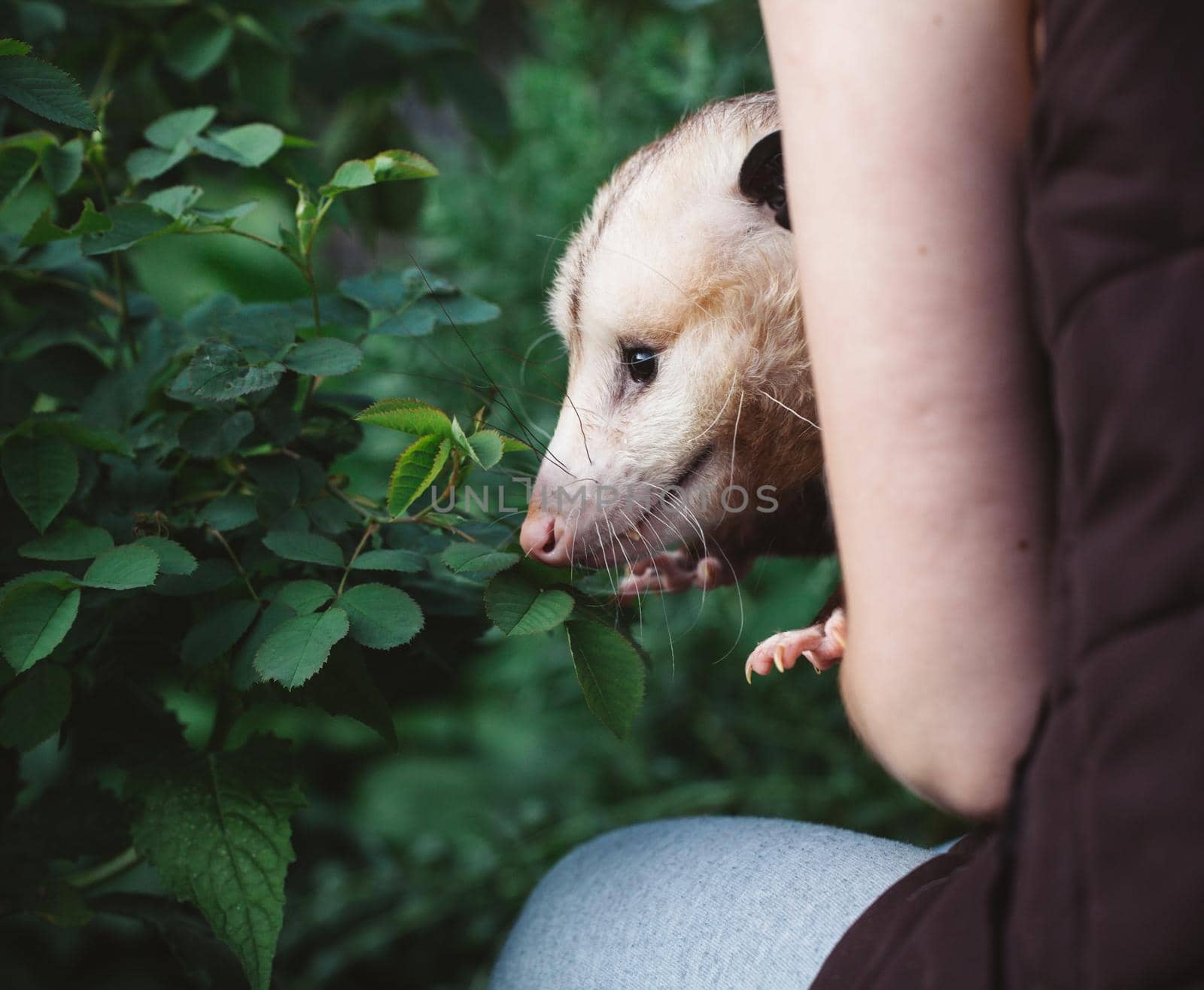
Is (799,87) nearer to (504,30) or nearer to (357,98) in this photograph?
(357,98)

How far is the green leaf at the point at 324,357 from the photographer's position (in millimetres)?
700

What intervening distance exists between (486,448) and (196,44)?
2.07 ft

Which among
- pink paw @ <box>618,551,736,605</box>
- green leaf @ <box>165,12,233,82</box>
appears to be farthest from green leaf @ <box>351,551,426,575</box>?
green leaf @ <box>165,12,233,82</box>

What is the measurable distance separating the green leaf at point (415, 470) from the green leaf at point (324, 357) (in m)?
0.09

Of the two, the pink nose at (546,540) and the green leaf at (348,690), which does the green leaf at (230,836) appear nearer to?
the green leaf at (348,690)

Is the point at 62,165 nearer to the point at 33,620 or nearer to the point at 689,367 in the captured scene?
the point at 33,620

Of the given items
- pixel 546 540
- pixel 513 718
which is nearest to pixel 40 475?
pixel 546 540

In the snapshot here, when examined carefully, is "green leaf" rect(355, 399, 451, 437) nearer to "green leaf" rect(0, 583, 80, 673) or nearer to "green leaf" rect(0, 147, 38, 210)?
"green leaf" rect(0, 583, 80, 673)

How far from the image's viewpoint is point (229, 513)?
709mm

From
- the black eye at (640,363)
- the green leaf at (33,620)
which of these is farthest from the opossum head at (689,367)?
the green leaf at (33,620)

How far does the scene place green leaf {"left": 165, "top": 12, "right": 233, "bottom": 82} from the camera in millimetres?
990

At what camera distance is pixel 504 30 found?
1.89 m

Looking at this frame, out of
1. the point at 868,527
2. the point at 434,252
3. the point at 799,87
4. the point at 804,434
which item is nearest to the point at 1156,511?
the point at 868,527

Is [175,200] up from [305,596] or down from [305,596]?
up
